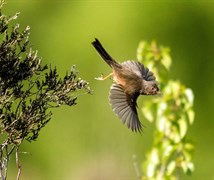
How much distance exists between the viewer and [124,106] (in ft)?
26.2

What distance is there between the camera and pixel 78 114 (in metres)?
21.8

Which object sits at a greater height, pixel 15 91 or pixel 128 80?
pixel 128 80

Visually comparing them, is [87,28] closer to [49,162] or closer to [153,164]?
[49,162]

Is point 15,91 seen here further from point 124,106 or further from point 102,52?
point 102,52

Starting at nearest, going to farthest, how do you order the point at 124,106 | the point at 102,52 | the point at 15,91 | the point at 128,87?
the point at 15,91, the point at 124,106, the point at 102,52, the point at 128,87

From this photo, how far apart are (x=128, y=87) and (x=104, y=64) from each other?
13737mm

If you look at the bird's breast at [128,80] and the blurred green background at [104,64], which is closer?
the bird's breast at [128,80]

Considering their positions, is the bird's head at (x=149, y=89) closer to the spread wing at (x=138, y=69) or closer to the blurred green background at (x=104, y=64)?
the spread wing at (x=138, y=69)

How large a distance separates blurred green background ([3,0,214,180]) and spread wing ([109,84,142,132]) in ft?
33.4

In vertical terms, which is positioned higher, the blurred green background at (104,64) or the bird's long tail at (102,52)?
the blurred green background at (104,64)

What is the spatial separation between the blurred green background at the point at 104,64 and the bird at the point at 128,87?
970 cm

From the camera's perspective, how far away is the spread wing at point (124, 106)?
7816mm

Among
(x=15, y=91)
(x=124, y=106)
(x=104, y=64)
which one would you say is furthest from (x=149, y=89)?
(x=104, y=64)

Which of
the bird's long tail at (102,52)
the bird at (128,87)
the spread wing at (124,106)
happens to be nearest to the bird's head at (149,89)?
the bird at (128,87)
